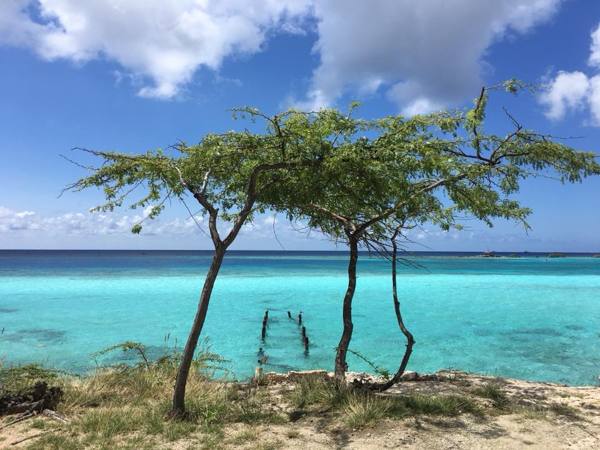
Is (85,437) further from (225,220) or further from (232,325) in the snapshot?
(232,325)

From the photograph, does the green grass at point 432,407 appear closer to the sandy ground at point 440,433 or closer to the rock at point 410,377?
the sandy ground at point 440,433

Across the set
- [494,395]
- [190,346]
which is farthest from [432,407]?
[190,346]

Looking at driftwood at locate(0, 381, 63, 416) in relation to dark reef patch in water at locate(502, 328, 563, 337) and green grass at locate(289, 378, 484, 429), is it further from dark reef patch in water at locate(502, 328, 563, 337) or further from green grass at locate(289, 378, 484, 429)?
dark reef patch in water at locate(502, 328, 563, 337)

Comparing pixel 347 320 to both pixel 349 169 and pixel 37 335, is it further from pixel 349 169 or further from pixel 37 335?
pixel 37 335

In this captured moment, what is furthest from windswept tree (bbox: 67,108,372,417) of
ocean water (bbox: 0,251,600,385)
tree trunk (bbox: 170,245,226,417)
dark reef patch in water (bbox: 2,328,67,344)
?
dark reef patch in water (bbox: 2,328,67,344)

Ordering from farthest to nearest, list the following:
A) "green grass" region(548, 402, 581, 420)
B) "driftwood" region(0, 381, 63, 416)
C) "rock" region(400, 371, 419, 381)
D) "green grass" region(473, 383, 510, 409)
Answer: "rock" region(400, 371, 419, 381) → "green grass" region(473, 383, 510, 409) → "green grass" region(548, 402, 581, 420) → "driftwood" region(0, 381, 63, 416)

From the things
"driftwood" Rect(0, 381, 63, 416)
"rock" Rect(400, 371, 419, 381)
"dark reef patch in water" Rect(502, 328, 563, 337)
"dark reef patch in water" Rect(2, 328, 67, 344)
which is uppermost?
"driftwood" Rect(0, 381, 63, 416)

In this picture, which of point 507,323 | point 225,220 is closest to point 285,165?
point 225,220

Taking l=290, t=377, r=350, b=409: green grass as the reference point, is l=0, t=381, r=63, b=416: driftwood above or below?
above

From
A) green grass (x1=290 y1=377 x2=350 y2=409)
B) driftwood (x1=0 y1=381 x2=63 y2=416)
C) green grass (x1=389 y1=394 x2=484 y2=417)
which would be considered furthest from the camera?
green grass (x1=290 y1=377 x2=350 y2=409)

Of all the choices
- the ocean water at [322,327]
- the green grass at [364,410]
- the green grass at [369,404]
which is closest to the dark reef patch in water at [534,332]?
the ocean water at [322,327]

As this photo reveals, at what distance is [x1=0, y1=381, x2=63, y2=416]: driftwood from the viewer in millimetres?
6879

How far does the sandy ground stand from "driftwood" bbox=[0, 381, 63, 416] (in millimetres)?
401

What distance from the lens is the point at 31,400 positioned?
7.04m
